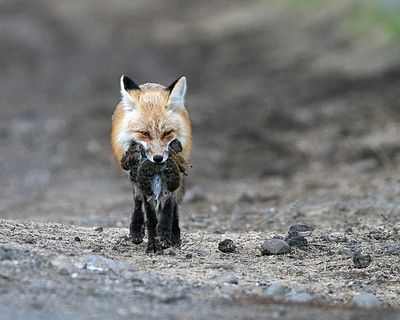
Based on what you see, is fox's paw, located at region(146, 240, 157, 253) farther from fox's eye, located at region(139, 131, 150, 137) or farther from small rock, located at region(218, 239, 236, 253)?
fox's eye, located at region(139, 131, 150, 137)

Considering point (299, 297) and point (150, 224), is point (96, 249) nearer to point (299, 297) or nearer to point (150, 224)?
point (150, 224)

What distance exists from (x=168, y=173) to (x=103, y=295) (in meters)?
2.52

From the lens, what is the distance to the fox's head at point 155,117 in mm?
10242

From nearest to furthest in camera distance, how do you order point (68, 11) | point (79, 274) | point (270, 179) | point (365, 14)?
1. point (79, 274)
2. point (270, 179)
3. point (365, 14)
4. point (68, 11)

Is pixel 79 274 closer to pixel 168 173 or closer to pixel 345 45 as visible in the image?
pixel 168 173

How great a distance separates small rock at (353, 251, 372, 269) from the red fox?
1.81m

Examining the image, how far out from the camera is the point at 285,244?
33.9 feet

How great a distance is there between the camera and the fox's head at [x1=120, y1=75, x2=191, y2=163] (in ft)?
33.6

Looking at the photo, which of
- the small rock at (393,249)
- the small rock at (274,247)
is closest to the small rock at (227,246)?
the small rock at (274,247)

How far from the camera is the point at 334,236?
11211 millimetres

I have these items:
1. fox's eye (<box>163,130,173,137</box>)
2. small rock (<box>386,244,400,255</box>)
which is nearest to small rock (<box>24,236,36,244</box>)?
fox's eye (<box>163,130,173,137</box>)

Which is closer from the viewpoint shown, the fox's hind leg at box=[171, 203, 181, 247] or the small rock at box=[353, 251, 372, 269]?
the small rock at box=[353, 251, 372, 269]

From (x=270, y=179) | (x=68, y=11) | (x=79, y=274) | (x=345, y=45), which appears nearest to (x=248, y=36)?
Answer: (x=345, y=45)

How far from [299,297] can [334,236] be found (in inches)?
124
